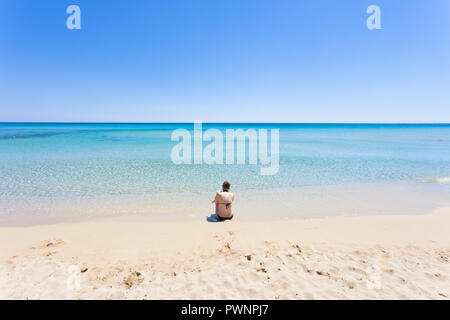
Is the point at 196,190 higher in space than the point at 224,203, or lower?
lower

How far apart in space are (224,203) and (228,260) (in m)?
2.32

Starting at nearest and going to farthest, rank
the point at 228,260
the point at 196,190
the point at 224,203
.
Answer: the point at 228,260, the point at 224,203, the point at 196,190

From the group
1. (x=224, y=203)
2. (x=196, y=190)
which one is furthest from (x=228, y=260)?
(x=196, y=190)

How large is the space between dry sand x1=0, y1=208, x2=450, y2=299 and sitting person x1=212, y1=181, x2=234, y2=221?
294 mm

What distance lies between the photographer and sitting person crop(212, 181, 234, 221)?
6.50 meters

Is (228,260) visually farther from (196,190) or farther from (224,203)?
(196,190)

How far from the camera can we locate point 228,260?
4.33 metres

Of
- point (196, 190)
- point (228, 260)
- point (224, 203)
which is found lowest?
point (228, 260)

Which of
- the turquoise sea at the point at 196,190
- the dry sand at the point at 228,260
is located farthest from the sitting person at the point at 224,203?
the turquoise sea at the point at 196,190

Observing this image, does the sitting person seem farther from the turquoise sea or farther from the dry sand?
the turquoise sea

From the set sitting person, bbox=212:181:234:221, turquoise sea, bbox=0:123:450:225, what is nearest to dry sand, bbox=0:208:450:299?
sitting person, bbox=212:181:234:221
